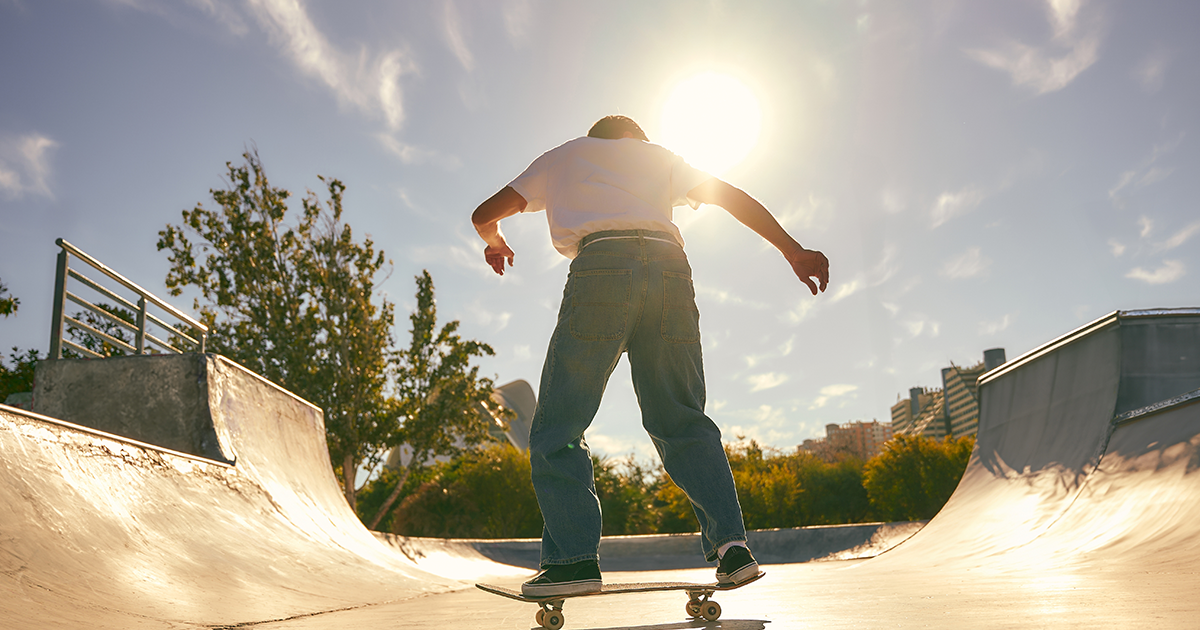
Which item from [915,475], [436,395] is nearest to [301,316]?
[436,395]

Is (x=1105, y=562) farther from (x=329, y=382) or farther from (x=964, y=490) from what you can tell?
(x=329, y=382)

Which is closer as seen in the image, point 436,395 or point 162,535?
point 162,535

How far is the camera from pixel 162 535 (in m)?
2.99

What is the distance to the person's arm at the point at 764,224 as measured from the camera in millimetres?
2430

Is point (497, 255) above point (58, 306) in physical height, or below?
below

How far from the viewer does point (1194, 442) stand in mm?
4469

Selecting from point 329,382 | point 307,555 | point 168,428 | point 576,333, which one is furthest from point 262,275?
point 576,333

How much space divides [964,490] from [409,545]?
7063mm

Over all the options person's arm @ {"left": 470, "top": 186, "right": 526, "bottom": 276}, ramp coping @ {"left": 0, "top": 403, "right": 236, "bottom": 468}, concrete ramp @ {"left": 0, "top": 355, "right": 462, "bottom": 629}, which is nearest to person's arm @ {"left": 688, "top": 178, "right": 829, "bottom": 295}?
person's arm @ {"left": 470, "top": 186, "right": 526, "bottom": 276}

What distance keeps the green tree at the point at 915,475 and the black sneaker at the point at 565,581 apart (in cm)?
1253

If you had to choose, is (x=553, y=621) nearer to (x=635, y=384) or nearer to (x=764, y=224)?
(x=635, y=384)

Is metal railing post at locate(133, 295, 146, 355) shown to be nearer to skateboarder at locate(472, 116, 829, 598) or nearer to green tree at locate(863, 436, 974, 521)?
skateboarder at locate(472, 116, 829, 598)

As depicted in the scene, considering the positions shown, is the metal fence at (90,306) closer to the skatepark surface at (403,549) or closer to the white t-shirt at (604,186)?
the skatepark surface at (403,549)

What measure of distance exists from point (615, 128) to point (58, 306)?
565 cm
